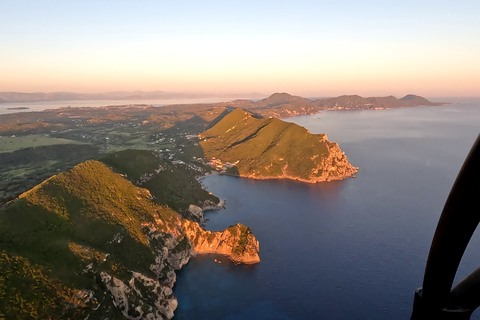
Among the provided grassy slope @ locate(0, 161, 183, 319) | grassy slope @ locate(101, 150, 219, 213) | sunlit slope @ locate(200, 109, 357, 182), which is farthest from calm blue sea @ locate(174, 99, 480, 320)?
grassy slope @ locate(0, 161, 183, 319)

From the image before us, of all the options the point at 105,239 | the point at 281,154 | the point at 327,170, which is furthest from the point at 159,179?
the point at 327,170

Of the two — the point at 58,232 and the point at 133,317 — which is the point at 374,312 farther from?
the point at 58,232

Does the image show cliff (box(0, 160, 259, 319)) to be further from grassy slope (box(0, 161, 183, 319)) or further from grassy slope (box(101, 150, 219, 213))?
grassy slope (box(101, 150, 219, 213))

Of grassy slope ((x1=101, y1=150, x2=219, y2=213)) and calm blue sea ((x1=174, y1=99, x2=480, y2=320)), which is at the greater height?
grassy slope ((x1=101, y1=150, x2=219, y2=213))

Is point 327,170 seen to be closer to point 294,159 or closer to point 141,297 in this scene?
point 294,159

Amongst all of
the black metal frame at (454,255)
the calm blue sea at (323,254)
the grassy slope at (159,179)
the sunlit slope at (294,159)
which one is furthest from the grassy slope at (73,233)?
the sunlit slope at (294,159)

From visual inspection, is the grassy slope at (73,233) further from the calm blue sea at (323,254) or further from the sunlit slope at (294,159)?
the sunlit slope at (294,159)
